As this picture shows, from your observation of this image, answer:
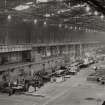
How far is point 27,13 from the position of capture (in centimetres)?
3625

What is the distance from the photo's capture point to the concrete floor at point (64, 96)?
75.3 feet

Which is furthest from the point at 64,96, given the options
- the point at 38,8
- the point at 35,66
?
the point at 38,8

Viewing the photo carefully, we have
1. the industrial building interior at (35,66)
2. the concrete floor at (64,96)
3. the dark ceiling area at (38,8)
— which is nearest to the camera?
the concrete floor at (64,96)

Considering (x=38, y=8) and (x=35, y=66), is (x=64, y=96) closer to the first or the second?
(x=35, y=66)

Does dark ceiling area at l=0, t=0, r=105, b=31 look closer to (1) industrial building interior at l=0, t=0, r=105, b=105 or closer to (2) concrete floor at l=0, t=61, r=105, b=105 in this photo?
(1) industrial building interior at l=0, t=0, r=105, b=105

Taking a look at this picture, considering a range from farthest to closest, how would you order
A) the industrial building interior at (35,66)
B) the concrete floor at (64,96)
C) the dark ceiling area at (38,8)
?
1. the dark ceiling area at (38,8)
2. the industrial building interior at (35,66)
3. the concrete floor at (64,96)

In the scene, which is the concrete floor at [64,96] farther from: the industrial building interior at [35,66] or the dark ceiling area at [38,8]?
the dark ceiling area at [38,8]

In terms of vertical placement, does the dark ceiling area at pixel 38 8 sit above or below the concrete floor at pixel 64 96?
above

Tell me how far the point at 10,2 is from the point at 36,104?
48.6 feet

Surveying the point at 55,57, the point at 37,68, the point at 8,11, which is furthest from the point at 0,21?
the point at 55,57

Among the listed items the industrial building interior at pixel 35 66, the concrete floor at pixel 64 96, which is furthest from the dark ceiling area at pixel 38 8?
the concrete floor at pixel 64 96

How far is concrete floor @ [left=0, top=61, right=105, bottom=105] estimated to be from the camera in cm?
2295

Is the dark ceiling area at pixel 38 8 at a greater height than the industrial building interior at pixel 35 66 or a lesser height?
greater

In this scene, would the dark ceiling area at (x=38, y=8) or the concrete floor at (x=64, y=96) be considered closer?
the concrete floor at (x=64, y=96)
